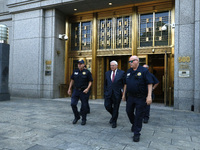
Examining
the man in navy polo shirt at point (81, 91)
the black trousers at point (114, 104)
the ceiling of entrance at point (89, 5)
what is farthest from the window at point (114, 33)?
the black trousers at point (114, 104)

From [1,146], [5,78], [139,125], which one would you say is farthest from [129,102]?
[5,78]

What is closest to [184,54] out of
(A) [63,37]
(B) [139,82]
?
(B) [139,82]

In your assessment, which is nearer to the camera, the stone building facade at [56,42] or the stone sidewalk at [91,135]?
the stone sidewalk at [91,135]

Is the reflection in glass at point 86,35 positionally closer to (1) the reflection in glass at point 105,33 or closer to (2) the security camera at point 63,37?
(1) the reflection in glass at point 105,33

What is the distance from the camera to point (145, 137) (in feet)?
12.1

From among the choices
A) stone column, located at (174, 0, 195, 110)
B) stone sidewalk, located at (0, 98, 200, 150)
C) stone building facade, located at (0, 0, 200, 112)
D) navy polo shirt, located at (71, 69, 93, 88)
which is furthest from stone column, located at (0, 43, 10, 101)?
stone column, located at (174, 0, 195, 110)

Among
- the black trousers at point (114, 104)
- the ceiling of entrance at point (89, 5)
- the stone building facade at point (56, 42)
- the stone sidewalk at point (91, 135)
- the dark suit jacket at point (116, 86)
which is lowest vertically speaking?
the stone sidewalk at point (91, 135)

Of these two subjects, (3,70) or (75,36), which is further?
(75,36)

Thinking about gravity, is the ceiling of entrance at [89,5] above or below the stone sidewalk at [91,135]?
above

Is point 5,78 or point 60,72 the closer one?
point 5,78

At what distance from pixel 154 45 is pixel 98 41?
338cm

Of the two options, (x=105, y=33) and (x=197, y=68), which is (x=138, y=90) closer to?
(x=197, y=68)

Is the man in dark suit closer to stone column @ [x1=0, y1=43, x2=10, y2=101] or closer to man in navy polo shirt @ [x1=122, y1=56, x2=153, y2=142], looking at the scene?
man in navy polo shirt @ [x1=122, y1=56, x2=153, y2=142]

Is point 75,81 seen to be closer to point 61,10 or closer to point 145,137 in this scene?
point 145,137
